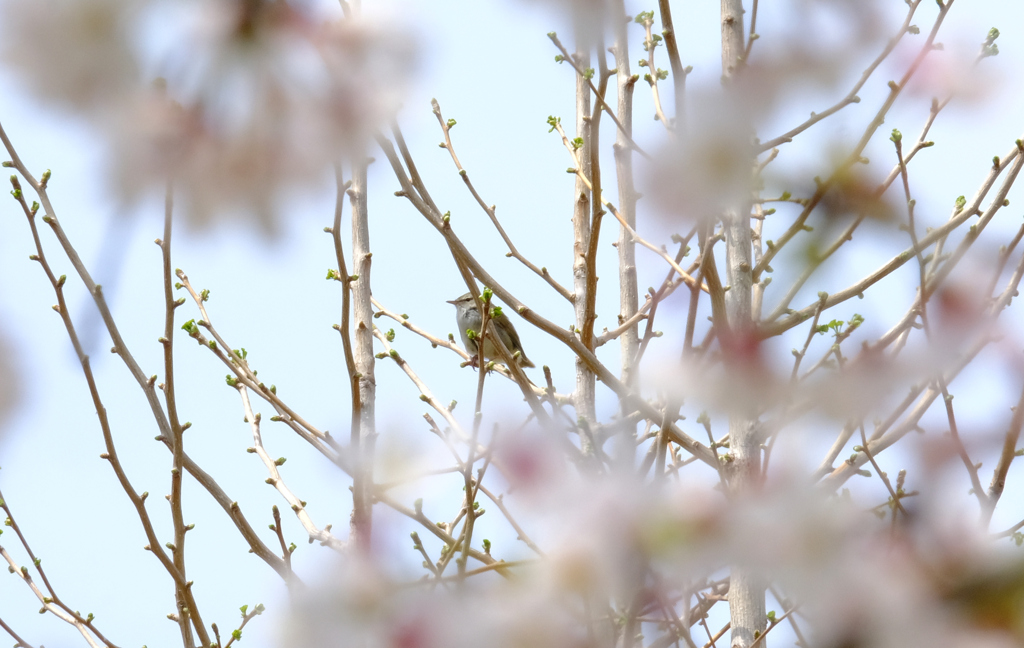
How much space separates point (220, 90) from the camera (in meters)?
0.76

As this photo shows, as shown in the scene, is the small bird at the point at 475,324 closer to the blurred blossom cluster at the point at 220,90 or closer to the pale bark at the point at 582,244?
the pale bark at the point at 582,244

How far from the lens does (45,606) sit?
2469 mm

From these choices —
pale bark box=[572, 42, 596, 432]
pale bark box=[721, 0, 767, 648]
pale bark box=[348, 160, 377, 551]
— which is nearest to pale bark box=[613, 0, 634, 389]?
pale bark box=[572, 42, 596, 432]

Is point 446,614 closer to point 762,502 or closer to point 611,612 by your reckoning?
point 611,612

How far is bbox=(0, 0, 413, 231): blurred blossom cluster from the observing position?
737mm

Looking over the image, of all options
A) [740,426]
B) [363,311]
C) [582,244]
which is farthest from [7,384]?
[582,244]

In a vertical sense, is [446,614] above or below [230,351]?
below

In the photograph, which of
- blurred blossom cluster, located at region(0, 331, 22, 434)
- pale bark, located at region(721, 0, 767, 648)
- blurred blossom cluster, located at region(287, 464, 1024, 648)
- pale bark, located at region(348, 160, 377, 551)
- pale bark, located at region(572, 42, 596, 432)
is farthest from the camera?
pale bark, located at region(572, 42, 596, 432)

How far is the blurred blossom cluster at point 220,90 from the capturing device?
2.42 ft

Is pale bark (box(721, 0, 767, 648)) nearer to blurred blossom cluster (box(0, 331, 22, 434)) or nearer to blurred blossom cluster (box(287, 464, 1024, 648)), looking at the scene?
blurred blossom cluster (box(287, 464, 1024, 648))

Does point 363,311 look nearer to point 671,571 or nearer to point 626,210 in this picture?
point 626,210

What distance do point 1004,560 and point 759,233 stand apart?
2.60 m

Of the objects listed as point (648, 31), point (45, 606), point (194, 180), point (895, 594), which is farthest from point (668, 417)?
point (648, 31)

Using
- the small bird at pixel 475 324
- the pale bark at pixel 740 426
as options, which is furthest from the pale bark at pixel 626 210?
the small bird at pixel 475 324
